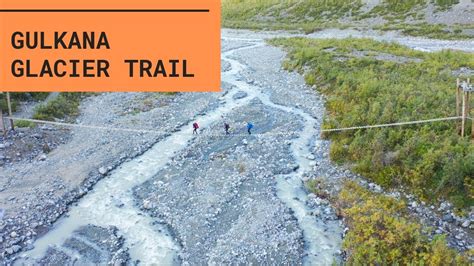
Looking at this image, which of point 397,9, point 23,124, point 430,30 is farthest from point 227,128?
point 397,9

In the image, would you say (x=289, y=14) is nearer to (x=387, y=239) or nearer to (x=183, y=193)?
(x=183, y=193)

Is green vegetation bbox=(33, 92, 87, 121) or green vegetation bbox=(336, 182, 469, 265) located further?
green vegetation bbox=(33, 92, 87, 121)

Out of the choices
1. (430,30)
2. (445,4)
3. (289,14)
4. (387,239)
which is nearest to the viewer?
(387,239)

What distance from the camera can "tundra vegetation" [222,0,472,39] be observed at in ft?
115

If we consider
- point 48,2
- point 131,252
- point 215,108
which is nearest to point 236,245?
point 131,252

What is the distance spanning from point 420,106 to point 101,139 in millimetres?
10905

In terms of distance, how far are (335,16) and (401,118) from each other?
34.3 meters

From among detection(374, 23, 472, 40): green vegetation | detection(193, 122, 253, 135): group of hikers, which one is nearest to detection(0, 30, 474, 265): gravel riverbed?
detection(193, 122, 253, 135): group of hikers

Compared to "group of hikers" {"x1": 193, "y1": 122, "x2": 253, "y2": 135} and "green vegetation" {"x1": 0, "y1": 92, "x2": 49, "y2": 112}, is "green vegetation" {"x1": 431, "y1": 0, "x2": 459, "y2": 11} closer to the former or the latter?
"group of hikers" {"x1": 193, "y1": 122, "x2": 253, "y2": 135}

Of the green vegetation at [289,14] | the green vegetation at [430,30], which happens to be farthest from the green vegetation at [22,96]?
the green vegetation at [430,30]

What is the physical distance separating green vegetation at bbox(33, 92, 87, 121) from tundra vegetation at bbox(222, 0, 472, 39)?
1033 inches

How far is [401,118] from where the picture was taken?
1336cm

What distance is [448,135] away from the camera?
11875mm

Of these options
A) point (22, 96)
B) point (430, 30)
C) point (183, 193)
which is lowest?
point (183, 193)
